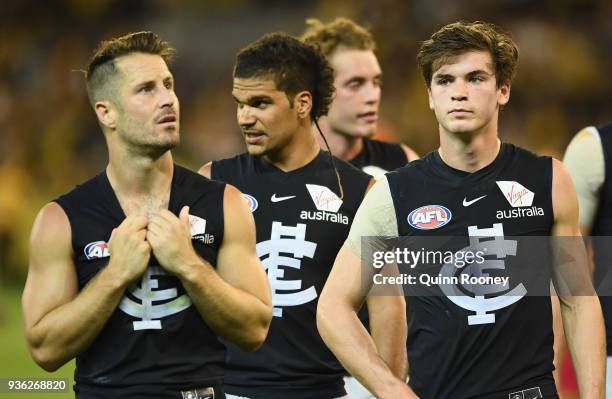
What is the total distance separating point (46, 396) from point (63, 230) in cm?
596

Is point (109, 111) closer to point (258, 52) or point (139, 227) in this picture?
point (139, 227)

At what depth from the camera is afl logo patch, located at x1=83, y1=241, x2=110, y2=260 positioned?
4.20m

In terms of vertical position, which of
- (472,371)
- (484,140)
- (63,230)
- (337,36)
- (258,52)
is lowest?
(472,371)

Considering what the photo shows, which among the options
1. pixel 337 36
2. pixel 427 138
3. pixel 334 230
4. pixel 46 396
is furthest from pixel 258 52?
pixel 427 138

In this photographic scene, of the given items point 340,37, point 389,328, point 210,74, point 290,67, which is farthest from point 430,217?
point 210,74

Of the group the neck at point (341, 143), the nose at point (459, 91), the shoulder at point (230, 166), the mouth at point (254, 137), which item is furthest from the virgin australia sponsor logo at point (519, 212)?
the neck at point (341, 143)

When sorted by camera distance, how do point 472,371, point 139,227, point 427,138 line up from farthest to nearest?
point 427,138
point 472,371
point 139,227

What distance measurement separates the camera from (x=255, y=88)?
18.6 ft

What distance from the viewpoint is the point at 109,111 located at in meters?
4.47

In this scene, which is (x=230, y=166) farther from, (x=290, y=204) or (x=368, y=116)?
(x=368, y=116)

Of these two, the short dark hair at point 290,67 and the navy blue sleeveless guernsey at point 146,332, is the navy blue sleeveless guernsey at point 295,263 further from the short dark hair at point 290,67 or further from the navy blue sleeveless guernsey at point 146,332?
Result: the navy blue sleeveless guernsey at point 146,332

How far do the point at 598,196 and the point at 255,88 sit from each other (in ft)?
5.91

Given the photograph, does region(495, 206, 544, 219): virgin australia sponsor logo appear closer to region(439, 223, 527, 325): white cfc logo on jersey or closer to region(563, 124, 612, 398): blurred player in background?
region(439, 223, 527, 325): white cfc logo on jersey

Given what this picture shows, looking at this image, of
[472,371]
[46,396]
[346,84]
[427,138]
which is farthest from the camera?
[427,138]
